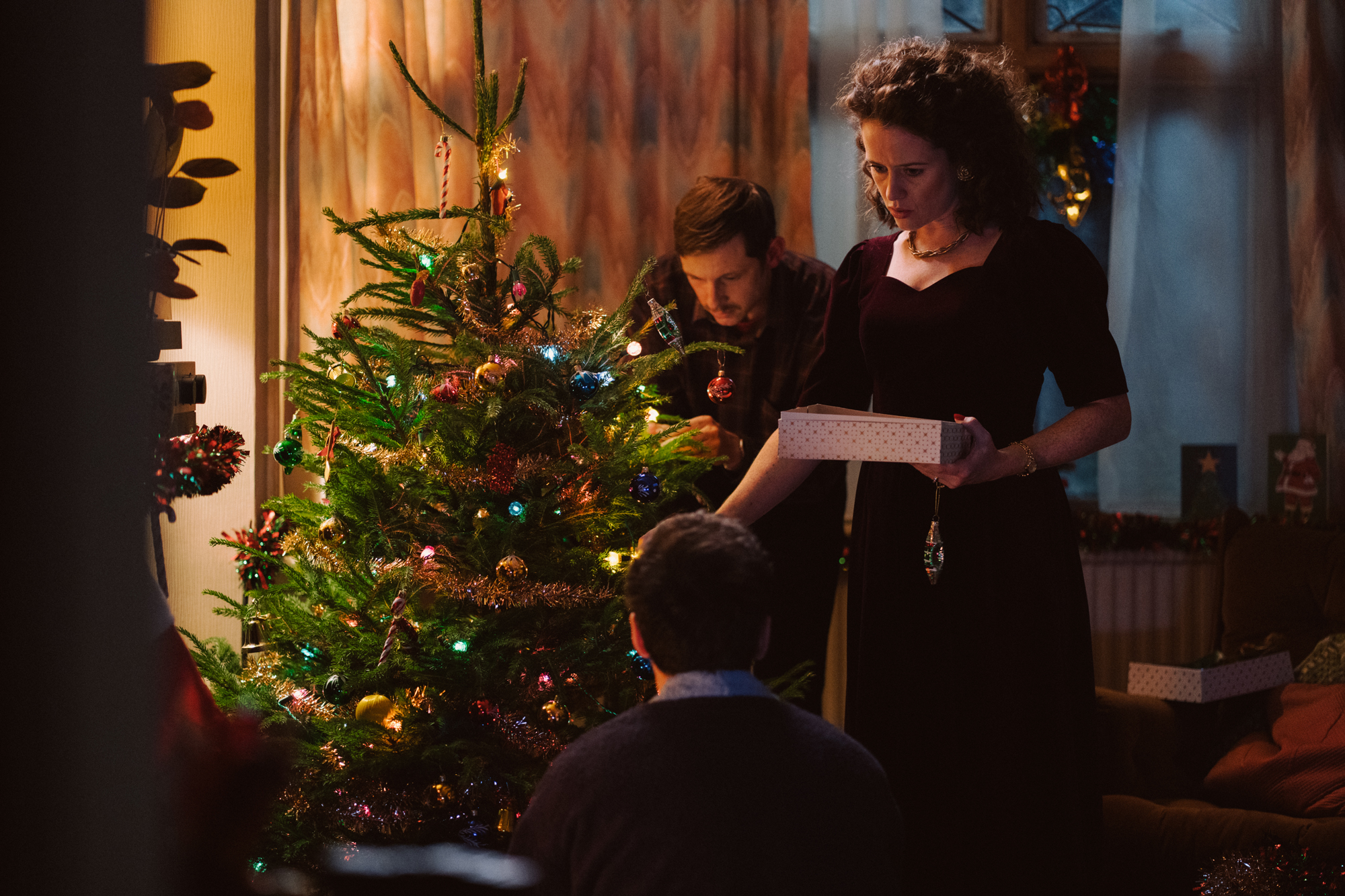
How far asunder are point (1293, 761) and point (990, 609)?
51.1 inches

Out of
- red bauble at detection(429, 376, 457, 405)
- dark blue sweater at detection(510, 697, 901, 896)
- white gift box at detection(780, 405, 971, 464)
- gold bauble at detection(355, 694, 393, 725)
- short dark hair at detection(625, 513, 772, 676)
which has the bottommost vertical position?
gold bauble at detection(355, 694, 393, 725)

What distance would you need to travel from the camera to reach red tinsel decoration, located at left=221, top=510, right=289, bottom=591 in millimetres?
1967

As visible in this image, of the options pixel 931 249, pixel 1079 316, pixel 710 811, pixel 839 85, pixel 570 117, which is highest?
pixel 839 85

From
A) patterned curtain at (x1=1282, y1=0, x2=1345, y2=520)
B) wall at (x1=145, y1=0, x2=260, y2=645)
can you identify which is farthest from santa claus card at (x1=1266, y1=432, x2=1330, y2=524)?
wall at (x1=145, y1=0, x2=260, y2=645)

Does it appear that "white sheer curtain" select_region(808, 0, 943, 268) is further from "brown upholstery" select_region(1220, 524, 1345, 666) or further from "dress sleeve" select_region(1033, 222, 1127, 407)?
"dress sleeve" select_region(1033, 222, 1127, 407)

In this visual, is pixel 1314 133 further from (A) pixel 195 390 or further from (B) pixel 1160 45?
(A) pixel 195 390

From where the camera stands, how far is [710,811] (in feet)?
2.92

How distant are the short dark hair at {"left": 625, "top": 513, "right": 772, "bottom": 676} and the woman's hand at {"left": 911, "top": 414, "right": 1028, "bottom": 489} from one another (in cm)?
42

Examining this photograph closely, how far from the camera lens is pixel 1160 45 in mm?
3428

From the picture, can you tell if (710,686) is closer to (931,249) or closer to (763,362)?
(931,249)

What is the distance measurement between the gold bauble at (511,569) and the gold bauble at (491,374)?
248 mm

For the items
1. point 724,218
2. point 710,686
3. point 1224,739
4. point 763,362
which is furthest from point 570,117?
point 710,686

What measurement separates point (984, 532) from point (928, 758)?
314mm

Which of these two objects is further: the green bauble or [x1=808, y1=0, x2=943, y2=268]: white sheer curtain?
[x1=808, y1=0, x2=943, y2=268]: white sheer curtain
